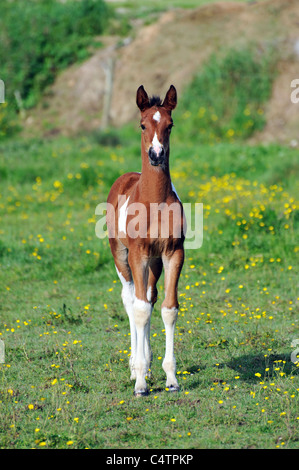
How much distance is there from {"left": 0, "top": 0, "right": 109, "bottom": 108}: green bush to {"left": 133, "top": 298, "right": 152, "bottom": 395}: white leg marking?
2094 centimetres

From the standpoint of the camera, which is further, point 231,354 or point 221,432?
point 231,354

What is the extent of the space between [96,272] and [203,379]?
4172mm

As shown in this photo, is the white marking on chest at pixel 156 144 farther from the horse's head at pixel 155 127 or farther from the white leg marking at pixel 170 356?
the white leg marking at pixel 170 356

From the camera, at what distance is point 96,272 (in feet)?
33.3

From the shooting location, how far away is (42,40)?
2688cm

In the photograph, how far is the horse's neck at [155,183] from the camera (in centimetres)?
587

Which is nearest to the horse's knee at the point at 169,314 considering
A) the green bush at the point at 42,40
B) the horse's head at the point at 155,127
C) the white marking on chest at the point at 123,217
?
the white marking on chest at the point at 123,217

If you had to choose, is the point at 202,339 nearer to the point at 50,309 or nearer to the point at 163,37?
the point at 50,309

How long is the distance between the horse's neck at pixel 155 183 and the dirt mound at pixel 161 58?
54.5 ft

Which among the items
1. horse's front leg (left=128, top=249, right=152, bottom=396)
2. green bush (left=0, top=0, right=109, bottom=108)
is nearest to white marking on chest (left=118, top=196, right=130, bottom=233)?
horse's front leg (left=128, top=249, right=152, bottom=396)

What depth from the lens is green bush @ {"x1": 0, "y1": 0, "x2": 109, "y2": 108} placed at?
26.1m

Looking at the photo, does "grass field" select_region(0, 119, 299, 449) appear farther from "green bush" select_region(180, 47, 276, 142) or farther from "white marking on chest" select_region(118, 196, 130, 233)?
"green bush" select_region(180, 47, 276, 142)
